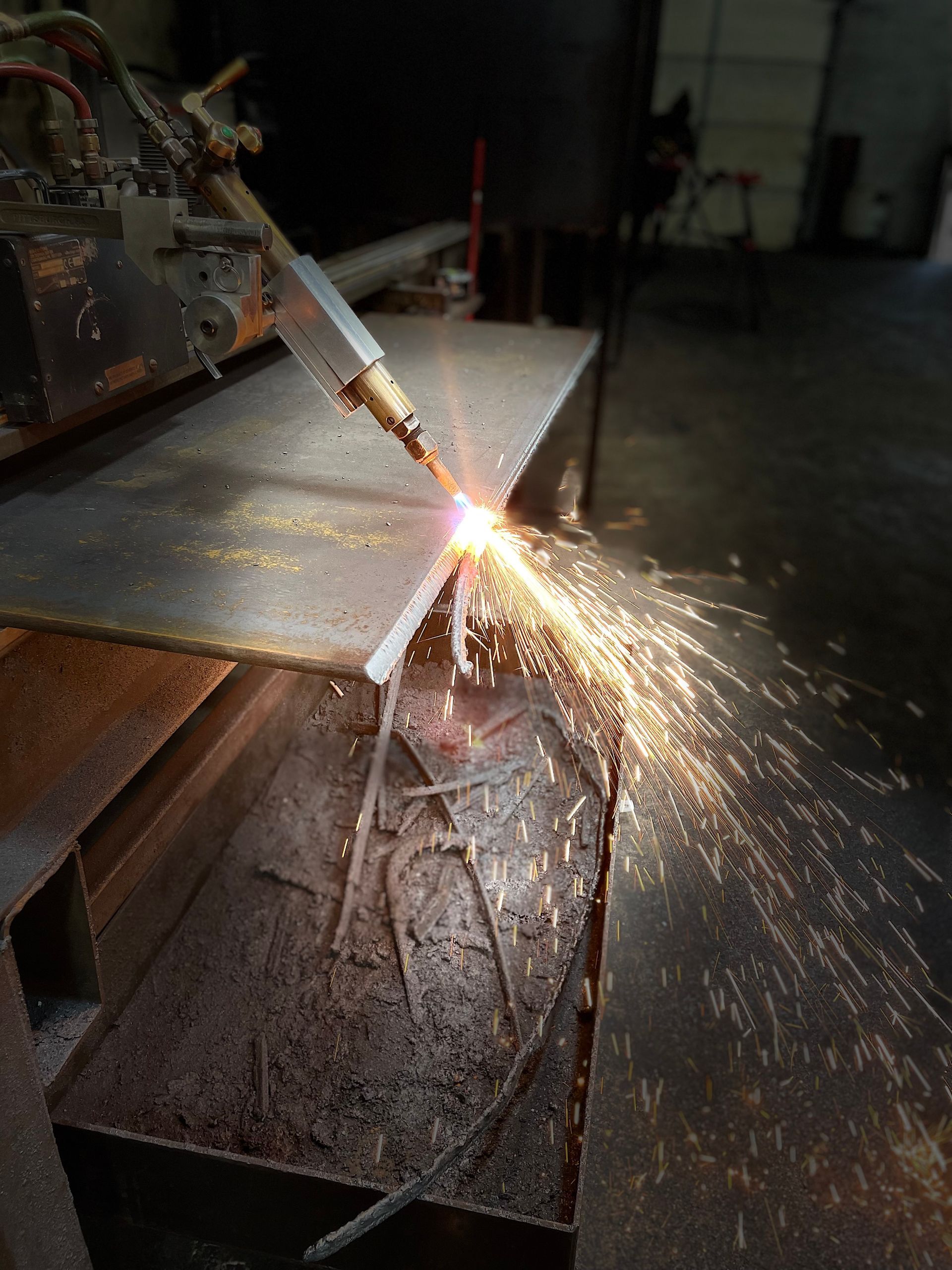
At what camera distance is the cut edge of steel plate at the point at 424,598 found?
1.10 meters

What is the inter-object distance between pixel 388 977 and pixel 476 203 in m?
3.56

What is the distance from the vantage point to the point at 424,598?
1271 millimetres

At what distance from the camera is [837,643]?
361 centimetres

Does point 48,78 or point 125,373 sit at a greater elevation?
point 48,78

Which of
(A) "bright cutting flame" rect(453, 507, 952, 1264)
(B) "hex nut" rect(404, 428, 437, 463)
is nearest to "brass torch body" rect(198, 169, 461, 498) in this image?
(B) "hex nut" rect(404, 428, 437, 463)

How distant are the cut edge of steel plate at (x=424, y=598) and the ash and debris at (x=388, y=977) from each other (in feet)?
1.78

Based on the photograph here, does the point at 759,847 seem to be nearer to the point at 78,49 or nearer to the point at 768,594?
the point at 768,594

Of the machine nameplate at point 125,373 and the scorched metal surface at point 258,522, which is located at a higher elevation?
the machine nameplate at point 125,373

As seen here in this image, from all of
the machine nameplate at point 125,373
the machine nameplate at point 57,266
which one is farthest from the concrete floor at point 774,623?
the machine nameplate at point 57,266

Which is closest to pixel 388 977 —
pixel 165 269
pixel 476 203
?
pixel 165 269

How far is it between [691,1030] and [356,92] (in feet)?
13.5

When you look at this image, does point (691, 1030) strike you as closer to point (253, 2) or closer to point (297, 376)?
point (297, 376)

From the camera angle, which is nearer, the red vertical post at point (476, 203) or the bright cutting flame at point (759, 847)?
the bright cutting flame at point (759, 847)

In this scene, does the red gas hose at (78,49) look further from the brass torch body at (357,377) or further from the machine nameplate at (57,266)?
the machine nameplate at (57,266)
